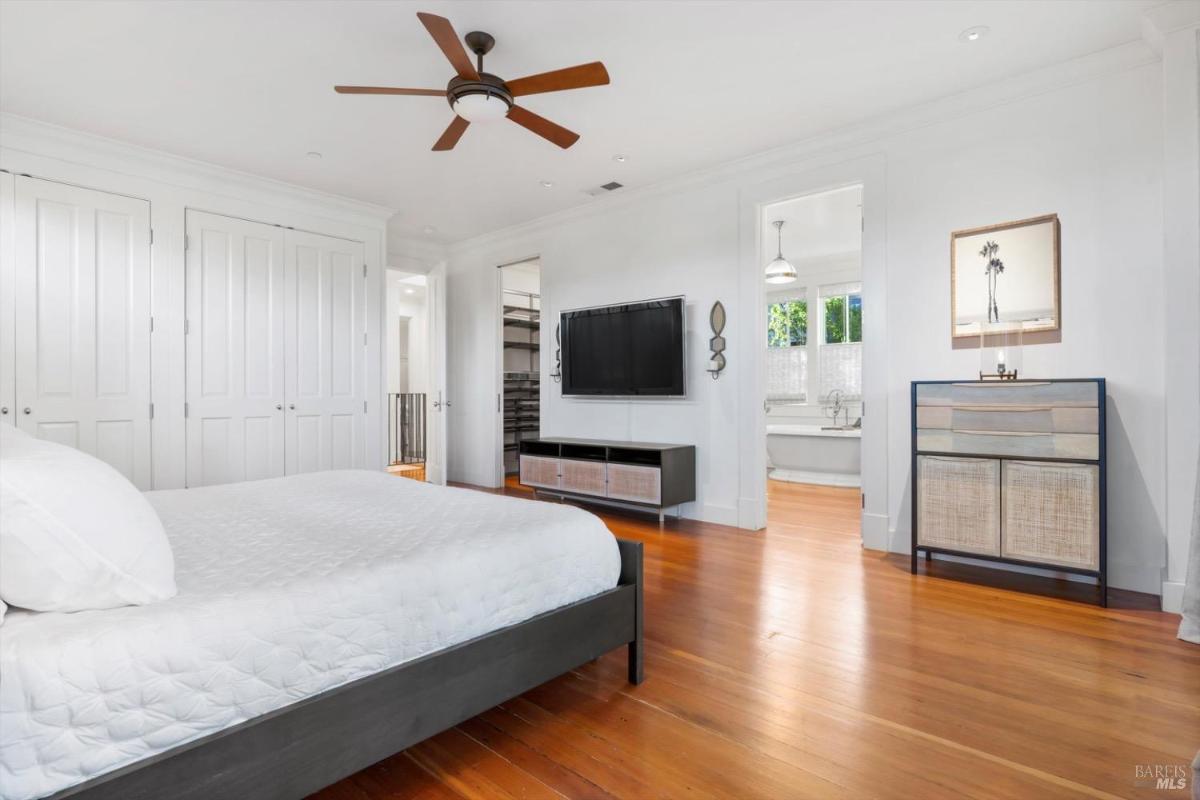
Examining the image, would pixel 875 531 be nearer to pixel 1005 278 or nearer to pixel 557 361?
pixel 1005 278

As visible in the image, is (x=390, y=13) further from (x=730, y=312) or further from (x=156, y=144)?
(x=730, y=312)

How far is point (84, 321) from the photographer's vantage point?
383 cm

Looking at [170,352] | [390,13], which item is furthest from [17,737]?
[170,352]

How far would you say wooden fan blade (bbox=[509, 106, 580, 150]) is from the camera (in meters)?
2.88

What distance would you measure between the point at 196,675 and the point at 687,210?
438 cm

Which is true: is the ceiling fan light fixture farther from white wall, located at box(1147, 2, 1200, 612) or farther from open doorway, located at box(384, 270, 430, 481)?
open doorway, located at box(384, 270, 430, 481)

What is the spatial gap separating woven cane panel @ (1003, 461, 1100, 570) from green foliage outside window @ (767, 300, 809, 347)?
5058 millimetres

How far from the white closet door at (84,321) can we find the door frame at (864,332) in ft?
13.9

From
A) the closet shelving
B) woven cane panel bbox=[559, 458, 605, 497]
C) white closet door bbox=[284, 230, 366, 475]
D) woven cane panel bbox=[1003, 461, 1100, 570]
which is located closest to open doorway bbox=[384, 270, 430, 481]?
the closet shelving

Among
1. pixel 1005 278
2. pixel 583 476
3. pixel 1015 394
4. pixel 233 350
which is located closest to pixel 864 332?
pixel 1005 278

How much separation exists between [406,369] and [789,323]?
18.5 feet

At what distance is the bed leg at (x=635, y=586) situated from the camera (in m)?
2.07

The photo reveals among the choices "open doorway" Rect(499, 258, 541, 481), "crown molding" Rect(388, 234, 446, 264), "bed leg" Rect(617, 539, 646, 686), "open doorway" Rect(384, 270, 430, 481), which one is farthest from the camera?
"open doorway" Rect(384, 270, 430, 481)

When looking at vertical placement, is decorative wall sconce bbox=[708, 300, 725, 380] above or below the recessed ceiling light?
below
